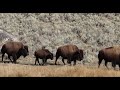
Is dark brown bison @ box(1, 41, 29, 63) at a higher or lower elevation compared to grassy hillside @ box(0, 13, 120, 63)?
lower

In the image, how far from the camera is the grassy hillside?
35250 millimetres

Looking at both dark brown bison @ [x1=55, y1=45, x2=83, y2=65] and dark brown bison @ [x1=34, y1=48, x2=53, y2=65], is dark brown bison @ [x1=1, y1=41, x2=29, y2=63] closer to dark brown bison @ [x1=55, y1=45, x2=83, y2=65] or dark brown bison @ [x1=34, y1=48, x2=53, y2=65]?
dark brown bison @ [x1=34, y1=48, x2=53, y2=65]

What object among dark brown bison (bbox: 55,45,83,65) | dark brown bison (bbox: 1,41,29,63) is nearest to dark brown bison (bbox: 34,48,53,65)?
dark brown bison (bbox: 55,45,83,65)

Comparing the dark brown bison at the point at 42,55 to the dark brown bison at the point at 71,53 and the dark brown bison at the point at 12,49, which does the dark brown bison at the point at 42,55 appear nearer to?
the dark brown bison at the point at 71,53

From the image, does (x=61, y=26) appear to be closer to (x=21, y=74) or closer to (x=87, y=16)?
(x=87, y=16)

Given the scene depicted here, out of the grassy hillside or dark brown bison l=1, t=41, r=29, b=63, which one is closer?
dark brown bison l=1, t=41, r=29, b=63

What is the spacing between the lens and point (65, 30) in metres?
38.8

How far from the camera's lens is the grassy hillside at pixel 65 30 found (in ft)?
116

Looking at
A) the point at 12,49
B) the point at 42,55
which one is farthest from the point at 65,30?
the point at 42,55

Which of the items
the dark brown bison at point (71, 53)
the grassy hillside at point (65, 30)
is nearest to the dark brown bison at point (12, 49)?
the dark brown bison at point (71, 53)

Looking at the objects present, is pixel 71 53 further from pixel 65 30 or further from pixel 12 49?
pixel 65 30

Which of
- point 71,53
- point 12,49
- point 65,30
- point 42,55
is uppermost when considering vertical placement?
point 65,30
